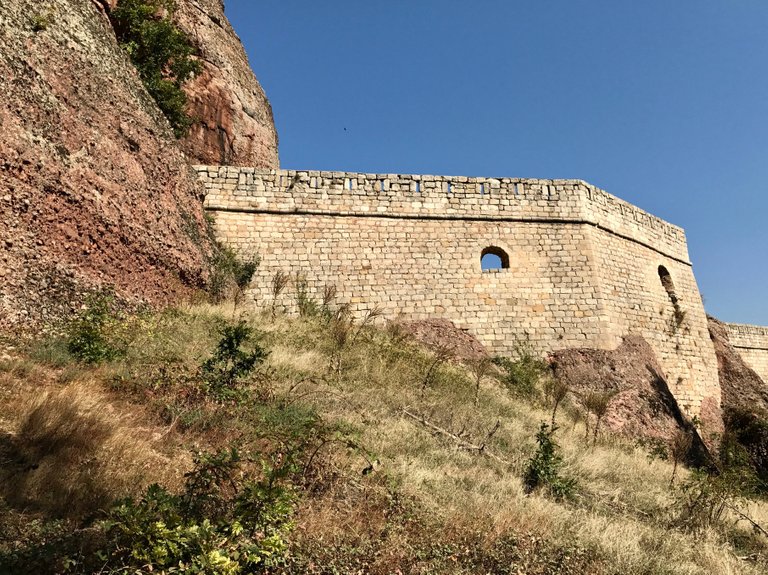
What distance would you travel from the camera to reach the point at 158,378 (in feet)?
17.8

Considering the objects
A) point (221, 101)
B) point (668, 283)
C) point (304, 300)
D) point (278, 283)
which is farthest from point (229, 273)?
point (668, 283)

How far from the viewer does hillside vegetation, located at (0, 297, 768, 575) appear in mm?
2973

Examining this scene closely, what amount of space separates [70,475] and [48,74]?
649 cm

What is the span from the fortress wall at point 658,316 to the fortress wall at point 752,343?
7.69m

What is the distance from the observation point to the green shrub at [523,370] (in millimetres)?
11023

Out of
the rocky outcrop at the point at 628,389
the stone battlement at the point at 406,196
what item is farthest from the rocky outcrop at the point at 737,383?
the stone battlement at the point at 406,196

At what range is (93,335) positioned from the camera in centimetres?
554

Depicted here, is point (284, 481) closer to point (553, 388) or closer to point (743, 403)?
point (553, 388)

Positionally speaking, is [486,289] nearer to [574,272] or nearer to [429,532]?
[574,272]

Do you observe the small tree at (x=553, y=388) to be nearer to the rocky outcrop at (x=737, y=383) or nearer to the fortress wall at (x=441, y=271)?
the fortress wall at (x=441, y=271)

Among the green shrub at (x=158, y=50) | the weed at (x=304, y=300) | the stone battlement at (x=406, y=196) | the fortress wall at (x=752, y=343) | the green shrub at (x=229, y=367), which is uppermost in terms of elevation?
the green shrub at (x=158, y=50)

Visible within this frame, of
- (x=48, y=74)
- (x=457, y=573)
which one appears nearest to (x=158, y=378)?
(x=457, y=573)

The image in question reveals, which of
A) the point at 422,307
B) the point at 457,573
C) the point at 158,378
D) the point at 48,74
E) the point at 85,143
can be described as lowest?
the point at 457,573

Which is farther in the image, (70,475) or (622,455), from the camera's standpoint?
(622,455)
